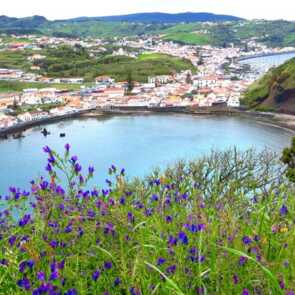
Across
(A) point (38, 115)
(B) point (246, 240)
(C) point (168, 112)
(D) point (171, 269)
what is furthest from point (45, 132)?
(D) point (171, 269)

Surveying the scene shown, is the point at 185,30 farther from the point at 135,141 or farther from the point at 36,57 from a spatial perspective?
the point at 135,141

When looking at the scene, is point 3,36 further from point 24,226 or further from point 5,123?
point 24,226

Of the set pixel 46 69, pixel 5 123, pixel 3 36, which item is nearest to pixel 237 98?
pixel 5 123

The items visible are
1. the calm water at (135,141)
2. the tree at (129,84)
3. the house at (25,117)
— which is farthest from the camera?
the tree at (129,84)

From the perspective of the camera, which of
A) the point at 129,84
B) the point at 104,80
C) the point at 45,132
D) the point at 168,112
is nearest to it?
the point at 45,132

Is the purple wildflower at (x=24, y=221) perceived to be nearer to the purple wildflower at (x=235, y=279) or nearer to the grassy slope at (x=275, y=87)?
the purple wildflower at (x=235, y=279)

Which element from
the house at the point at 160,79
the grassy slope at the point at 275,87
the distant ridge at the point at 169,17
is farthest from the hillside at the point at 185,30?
the grassy slope at the point at 275,87
